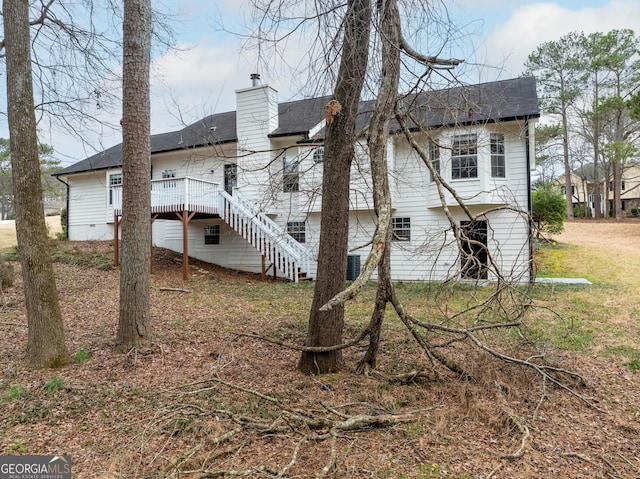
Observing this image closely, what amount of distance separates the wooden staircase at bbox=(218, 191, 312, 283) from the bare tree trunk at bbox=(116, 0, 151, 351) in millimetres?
7088

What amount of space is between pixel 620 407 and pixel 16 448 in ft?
17.0

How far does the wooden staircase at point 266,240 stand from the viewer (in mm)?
12594

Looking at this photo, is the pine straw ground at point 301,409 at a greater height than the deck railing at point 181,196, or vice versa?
the deck railing at point 181,196

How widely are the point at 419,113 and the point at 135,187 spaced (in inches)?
149

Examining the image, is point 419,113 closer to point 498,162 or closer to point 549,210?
point 498,162

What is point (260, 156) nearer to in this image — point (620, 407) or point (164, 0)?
point (164, 0)

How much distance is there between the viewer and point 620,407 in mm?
3824

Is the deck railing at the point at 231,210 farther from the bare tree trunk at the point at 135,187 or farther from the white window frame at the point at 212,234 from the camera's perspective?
the bare tree trunk at the point at 135,187

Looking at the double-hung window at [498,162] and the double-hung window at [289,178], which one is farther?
the double-hung window at [498,162]

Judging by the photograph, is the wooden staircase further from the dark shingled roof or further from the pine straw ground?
the pine straw ground

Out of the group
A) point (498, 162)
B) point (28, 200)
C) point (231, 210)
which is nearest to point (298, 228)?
point (231, 210)

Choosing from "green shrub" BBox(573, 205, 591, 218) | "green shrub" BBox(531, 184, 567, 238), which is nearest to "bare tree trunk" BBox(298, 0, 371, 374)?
"green shrub" BBox(531, 184, 567, 238)

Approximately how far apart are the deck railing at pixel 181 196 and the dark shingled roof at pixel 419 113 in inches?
50.9

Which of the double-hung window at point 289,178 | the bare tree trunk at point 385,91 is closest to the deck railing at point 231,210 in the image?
the double-hung window at point 289,178
